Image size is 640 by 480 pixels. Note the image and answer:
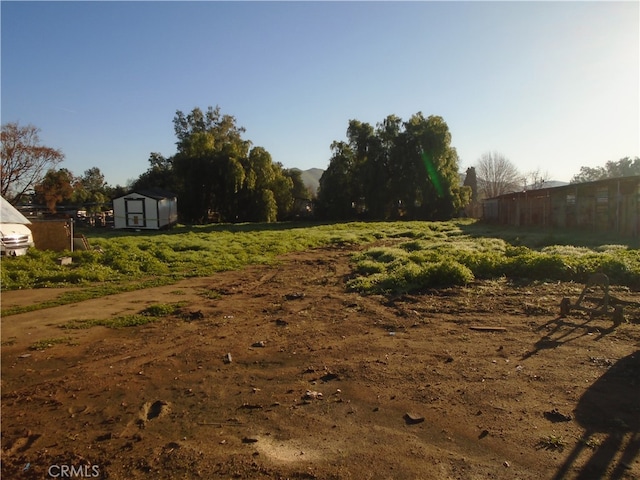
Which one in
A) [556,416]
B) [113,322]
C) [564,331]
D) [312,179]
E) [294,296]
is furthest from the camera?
[312,179]

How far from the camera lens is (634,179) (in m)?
20.1

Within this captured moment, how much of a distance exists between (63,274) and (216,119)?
52.1m

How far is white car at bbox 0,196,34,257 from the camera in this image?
12.7 m

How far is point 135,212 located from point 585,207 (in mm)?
31504

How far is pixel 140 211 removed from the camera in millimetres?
32375

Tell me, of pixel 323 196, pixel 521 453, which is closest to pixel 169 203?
pixel 323 196

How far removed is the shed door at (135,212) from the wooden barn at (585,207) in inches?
1167

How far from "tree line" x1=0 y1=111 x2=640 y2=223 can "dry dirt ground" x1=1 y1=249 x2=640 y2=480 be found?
35.2 meters

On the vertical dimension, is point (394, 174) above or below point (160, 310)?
above

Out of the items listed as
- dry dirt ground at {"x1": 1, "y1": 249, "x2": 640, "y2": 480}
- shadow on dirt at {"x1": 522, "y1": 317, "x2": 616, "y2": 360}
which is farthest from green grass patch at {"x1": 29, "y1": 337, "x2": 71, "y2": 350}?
shadow on dirt at {"x1": 522, "y1": 317, "x2": 616, "y2": 360}

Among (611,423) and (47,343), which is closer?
(611,423)

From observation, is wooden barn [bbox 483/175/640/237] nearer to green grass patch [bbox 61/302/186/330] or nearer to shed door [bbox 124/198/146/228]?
green grass patch [bbox 61/302/186/330]

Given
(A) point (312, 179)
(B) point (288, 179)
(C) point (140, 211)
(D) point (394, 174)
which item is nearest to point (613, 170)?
(D) point (394, 174)

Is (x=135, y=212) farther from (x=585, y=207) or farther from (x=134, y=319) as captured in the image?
(x=585, y=207)
